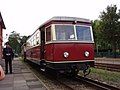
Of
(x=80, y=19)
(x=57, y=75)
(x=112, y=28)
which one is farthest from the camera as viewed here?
(x=112, y=28)

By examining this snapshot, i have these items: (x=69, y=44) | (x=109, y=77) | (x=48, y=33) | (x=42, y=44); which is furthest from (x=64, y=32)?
(x=109, y=77)

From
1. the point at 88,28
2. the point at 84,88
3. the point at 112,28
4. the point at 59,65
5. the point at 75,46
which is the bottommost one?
the point at 84,88

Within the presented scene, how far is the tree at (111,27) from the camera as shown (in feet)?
184

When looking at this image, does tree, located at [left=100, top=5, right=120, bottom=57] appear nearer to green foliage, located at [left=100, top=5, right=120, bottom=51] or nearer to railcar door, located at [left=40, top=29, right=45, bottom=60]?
green foliage, located at [left=100, top=5, right=120, bottom=51]

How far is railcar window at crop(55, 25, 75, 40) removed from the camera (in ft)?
45.4

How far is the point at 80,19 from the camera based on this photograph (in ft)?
48.1

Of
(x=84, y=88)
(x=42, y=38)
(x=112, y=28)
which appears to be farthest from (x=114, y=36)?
(x=84, y=88)

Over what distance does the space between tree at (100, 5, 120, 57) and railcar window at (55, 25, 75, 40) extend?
42.5m

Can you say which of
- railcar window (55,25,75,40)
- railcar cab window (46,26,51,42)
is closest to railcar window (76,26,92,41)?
railcar window (55,25,75,40)

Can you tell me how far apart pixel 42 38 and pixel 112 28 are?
135 feet

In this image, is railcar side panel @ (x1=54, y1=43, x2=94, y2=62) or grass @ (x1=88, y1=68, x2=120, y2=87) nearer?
railcar side panel @ (x1=54, y1=43, x2=94, y2=62)

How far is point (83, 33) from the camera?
47.4 feet

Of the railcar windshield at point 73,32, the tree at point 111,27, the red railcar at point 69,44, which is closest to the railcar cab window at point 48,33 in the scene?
the red railcar at point 69,44

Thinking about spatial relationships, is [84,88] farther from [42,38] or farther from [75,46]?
[42,38]
